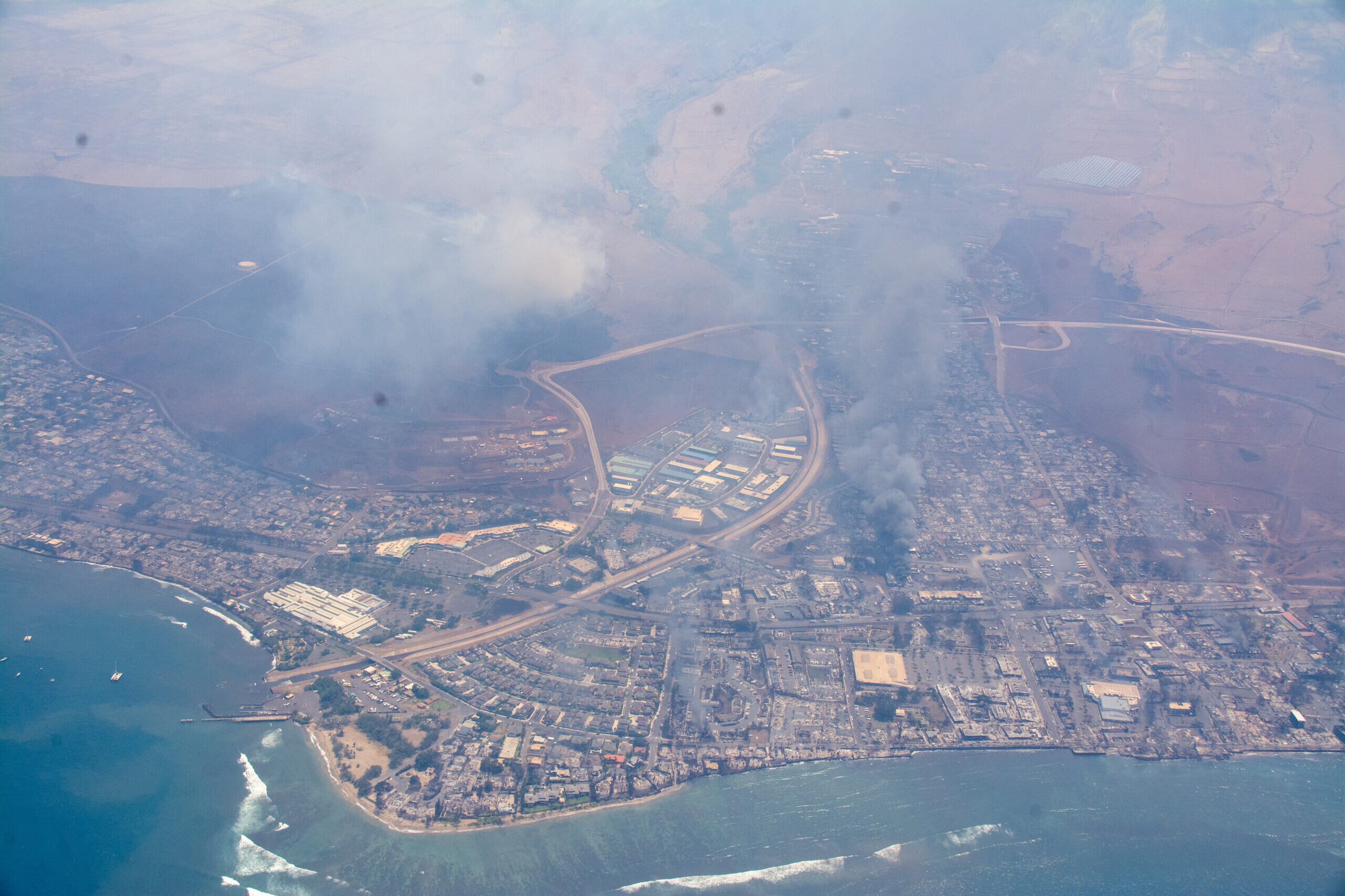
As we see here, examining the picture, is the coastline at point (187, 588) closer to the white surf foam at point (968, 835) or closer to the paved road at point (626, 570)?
the paved road at point (626, 570)

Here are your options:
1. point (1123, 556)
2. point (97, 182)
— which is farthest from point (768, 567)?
point (97, 182)

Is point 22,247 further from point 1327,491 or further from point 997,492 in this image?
point 1327,491

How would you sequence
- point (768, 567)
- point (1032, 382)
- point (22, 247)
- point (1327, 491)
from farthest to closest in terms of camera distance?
point (22, 247) → point (1032, 382) → point (1327, 491) → point (768, 567)

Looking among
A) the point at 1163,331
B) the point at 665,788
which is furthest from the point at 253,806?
the point at 1163,331

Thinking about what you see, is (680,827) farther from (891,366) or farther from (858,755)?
(891,366)

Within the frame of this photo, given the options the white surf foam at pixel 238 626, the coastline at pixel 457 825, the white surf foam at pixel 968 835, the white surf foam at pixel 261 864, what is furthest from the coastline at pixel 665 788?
the white surf foam at pixel 238 626

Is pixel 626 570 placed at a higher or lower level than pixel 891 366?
lower

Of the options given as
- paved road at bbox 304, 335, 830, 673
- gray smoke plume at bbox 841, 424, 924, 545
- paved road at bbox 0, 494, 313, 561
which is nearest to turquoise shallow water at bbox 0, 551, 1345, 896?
paved road at bbox 304, 335, 830, 673
